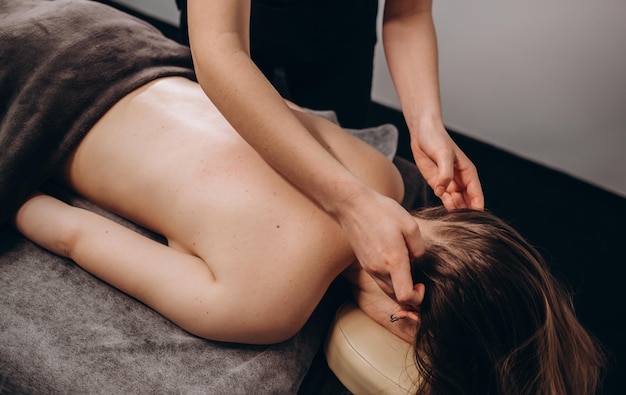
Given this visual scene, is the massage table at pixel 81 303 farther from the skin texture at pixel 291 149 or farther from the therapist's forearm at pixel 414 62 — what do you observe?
the therapist's forearm at pixel 414 62

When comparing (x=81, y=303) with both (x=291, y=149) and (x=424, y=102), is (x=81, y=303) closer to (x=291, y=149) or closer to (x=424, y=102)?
(x=291, y=149)

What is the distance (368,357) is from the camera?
0.93m

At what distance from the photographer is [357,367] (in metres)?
0.93

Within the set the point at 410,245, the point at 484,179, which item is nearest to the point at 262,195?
the point at 410,245

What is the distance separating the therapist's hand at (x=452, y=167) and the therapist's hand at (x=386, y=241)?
0.20m

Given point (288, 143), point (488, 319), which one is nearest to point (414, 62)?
point (288, 143)

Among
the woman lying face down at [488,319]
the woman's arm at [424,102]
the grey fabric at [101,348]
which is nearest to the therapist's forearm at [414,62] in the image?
the woman's arm at [424,102]

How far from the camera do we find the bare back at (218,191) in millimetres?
904

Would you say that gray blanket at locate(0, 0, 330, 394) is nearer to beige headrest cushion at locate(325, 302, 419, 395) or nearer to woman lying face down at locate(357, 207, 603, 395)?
beige headrest cushion at locate(325, 302, 419, 395)

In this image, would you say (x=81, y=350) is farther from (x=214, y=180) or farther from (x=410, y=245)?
(x=410, y=245)

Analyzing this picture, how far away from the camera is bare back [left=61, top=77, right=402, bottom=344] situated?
2.97 feet

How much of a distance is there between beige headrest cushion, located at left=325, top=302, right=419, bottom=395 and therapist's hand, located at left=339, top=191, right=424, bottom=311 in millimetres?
196

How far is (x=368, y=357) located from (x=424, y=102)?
0.53 m

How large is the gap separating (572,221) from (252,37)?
1530 mm
